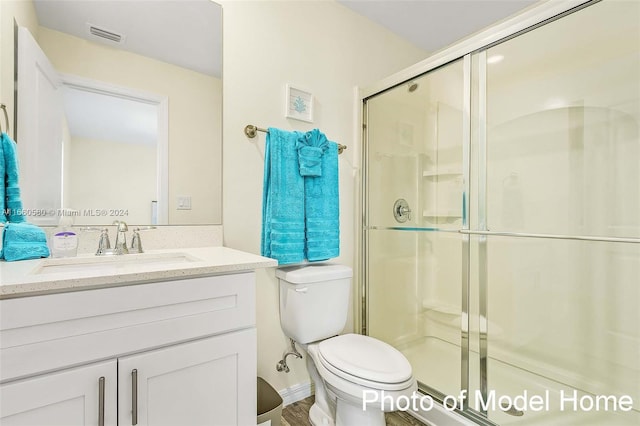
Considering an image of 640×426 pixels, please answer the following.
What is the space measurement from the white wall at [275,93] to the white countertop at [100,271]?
44cm

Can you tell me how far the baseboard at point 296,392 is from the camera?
63.9 inches

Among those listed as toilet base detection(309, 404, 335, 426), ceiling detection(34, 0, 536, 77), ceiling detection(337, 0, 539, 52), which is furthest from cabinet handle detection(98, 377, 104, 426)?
ceiling detection(337, 0, 539, 52)

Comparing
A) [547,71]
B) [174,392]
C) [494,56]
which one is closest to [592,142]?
[547,71]

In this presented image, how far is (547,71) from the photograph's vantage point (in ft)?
4.75

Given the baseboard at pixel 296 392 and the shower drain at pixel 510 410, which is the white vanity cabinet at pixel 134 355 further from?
the shower drain at pixel 510 410

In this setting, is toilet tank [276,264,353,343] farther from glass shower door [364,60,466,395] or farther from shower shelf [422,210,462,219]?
shower shelf [422,210,462,219]

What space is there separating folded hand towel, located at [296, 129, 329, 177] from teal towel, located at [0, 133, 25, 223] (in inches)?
41.5

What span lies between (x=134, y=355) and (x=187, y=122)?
99 centimetres

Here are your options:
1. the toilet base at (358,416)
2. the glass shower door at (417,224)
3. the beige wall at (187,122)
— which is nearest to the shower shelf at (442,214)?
the glass shower door at (417,224)

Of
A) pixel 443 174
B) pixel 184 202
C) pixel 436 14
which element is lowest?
pixel 184 202

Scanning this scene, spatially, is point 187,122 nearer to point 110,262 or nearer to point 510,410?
point 110,262

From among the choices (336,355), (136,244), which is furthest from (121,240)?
(336,355)

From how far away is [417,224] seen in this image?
71.1 inches

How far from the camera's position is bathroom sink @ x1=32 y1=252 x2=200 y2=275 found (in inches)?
37.2
